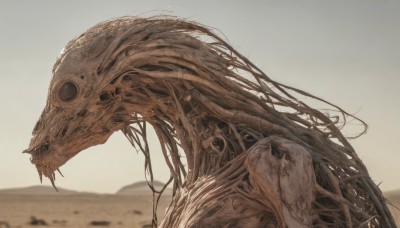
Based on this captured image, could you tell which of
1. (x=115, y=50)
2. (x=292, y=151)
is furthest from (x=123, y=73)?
(x=292, y=151)

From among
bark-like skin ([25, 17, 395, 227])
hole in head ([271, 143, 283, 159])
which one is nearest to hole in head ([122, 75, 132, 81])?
bark-like skin ([25, 17, 395, 227])

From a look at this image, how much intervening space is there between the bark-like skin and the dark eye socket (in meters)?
0.03

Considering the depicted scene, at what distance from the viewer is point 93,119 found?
5.34 metres

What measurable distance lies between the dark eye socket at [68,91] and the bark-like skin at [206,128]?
1.1 inches

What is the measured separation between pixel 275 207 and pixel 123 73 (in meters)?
1.51

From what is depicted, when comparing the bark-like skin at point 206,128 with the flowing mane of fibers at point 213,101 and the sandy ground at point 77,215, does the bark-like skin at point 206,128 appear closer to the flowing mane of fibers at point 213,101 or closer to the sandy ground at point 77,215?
the flowing mane of fibers at point 213,101

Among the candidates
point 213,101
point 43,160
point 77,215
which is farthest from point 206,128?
point 77,215

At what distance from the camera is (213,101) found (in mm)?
5000

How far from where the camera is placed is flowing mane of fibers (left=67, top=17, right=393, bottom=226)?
191 inches

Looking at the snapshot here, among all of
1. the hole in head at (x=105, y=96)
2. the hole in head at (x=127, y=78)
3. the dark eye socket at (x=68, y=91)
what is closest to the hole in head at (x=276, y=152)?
the hole in head at (x=127, y=78)

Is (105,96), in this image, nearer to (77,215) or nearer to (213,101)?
(213,101)

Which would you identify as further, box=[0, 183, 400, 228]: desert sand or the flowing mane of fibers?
box=[0, 183, 400, 228]: desert sand

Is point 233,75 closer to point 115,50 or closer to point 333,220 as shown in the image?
point 115,50

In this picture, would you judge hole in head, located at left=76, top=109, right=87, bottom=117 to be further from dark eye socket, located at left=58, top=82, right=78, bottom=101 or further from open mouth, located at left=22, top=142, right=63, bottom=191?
open mouth, located at left=22, top=142, right=63, bottom=191
